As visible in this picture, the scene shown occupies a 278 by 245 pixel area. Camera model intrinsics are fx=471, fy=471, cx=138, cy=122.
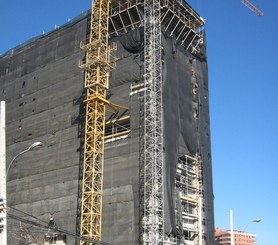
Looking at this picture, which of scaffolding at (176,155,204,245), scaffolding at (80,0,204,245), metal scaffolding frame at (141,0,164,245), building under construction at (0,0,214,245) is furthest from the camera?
scaffolding at (176,155,204,245)

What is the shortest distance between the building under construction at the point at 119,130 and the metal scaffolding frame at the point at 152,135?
0.38 ft

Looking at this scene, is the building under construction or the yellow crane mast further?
the yellow crane mast

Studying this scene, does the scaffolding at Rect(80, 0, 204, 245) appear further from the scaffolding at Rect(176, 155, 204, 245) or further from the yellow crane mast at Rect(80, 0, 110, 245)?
the scaffolding at Rect(176, 155, 204, 245)

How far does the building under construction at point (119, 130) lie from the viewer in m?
47.1

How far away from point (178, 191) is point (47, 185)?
15.7 metres

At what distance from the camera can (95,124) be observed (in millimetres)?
49250

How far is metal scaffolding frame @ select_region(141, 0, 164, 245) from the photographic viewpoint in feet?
146

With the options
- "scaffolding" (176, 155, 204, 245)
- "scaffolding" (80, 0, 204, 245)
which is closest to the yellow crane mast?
"scaffolding" (80, 0, 204, 245)

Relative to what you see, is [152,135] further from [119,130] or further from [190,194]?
[190,194]

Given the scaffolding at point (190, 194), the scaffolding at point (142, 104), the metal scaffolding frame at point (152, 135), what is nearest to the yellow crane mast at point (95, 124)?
the scaffolding at point (142, 104)

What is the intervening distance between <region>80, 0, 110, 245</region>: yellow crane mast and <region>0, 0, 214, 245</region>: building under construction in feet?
0.42

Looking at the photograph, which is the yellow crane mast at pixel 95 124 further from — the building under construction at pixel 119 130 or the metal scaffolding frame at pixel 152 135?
the metal scaffolding frame at pixel 152 135

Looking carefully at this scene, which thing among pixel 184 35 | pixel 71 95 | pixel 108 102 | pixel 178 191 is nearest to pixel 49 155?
pixel 71 95

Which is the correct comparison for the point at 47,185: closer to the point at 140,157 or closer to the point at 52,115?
the point at 52,115
